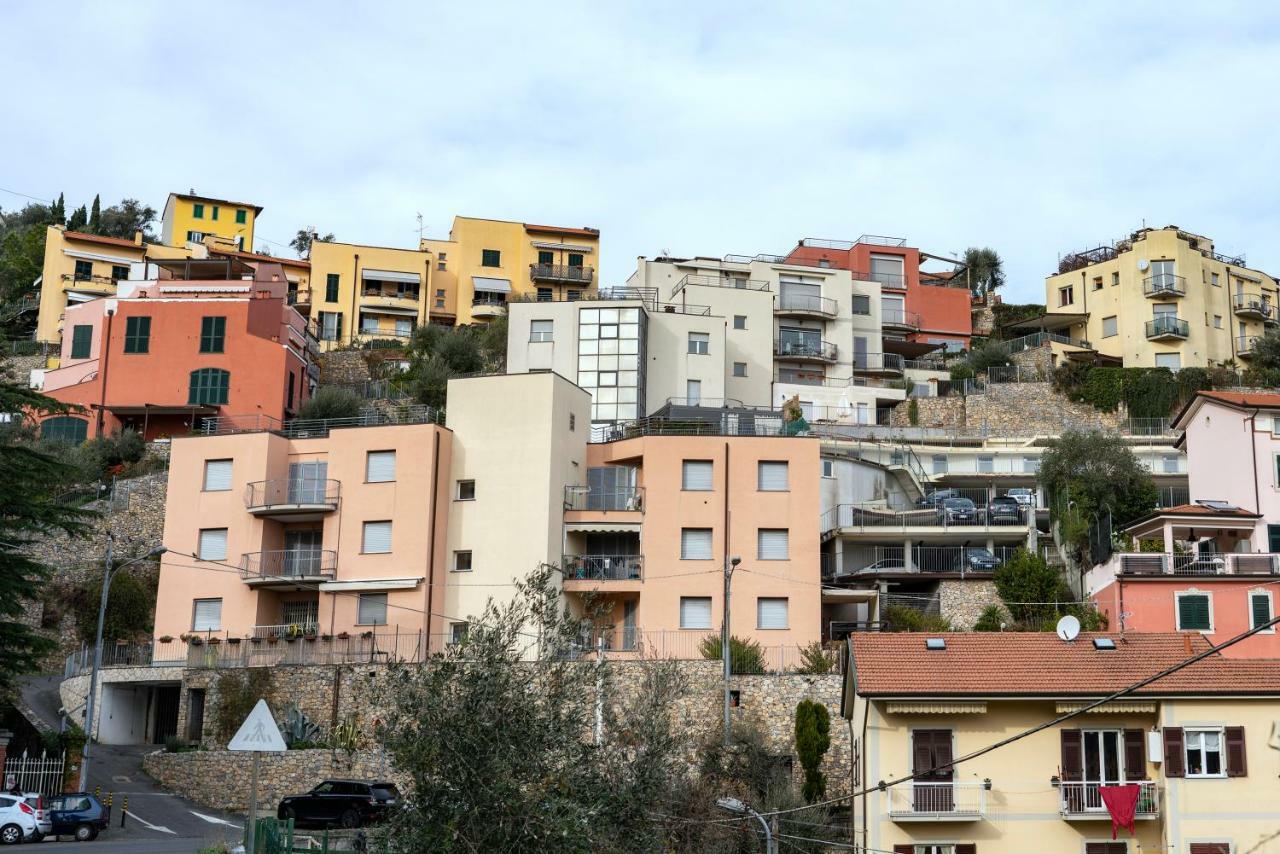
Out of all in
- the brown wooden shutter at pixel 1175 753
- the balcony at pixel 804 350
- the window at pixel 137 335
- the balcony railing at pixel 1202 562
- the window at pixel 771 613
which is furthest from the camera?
the balcony at pixel 804 350

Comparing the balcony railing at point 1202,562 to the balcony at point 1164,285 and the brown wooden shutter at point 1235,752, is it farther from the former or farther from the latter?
the balcony at point 1164,285

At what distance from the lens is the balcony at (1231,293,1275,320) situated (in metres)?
91.8

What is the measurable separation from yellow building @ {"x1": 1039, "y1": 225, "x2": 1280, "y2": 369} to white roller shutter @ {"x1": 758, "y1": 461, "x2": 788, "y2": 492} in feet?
129

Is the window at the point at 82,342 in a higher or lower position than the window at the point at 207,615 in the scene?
higher

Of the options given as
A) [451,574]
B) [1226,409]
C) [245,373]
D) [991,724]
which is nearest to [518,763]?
[991,724]

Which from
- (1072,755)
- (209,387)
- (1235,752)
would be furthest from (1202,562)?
(209,387)

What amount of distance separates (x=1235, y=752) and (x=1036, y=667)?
491cm

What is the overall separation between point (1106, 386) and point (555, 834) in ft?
221

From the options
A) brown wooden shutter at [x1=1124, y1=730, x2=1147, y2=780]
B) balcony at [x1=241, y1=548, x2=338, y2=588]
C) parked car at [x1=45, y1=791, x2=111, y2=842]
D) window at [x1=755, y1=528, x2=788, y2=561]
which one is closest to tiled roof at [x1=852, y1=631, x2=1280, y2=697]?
brown wooden shutter at [x1=1124, y1=730, x2=1147, y2=780]

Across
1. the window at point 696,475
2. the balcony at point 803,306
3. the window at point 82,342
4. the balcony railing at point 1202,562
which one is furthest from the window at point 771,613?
the window at point 82,342

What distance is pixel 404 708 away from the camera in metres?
19.3

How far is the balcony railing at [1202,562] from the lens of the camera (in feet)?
153

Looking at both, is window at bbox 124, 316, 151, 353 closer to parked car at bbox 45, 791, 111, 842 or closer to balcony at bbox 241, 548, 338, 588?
balcony at bbox 241, 548, 338, 588

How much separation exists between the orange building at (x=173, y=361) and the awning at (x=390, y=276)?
1850 centimetres
